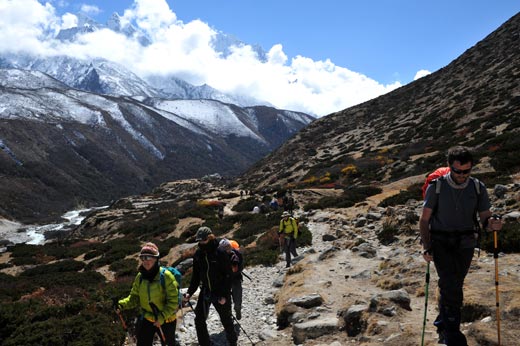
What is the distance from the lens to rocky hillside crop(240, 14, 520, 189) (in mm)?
33781

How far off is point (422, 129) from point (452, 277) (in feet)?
166

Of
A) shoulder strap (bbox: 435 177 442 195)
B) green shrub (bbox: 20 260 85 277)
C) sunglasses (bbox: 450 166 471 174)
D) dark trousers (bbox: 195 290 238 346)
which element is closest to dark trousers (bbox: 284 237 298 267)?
dark trousers (bbox: 195 290 238 346)

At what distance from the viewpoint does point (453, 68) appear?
245 ft

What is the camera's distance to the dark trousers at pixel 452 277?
4723 mm

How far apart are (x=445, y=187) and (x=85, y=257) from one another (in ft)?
89.4

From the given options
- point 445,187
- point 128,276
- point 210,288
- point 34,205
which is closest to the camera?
point 445,187

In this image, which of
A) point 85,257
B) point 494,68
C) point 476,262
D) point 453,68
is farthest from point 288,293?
point 453,68

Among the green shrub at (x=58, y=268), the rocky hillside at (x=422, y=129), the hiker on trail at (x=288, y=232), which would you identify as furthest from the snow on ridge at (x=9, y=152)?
the hiker on trail at (x=288, y=232)

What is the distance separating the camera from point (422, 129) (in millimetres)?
50844

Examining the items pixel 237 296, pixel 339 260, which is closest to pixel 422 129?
pixel 339 260

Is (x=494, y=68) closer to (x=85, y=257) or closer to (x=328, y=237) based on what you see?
(x=328, y=237)

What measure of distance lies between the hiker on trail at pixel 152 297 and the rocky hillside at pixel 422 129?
20.3 metres

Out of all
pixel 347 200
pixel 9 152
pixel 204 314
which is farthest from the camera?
pixel 9 152

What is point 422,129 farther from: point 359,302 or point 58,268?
point 359,302
